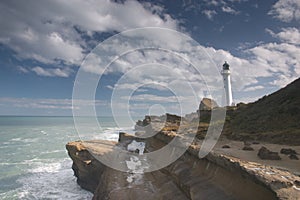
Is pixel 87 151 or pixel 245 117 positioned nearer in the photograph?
pixel 87 151

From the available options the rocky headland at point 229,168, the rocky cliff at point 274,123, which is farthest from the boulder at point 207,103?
the rocky cliff at point 274,123

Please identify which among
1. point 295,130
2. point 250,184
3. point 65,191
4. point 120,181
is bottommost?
point 65,191

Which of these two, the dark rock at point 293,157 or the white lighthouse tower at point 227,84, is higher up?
the white lighthouse tower at point 227,84

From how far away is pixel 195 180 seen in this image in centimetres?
1048

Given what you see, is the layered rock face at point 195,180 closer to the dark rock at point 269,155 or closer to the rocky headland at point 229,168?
the rocky headland at point 229,168

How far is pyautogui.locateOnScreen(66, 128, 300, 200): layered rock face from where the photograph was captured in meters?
6.31

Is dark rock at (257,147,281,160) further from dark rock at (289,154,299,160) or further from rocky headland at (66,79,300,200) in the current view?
dark rock at (289,154,299,160)

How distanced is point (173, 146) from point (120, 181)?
4.39 metres

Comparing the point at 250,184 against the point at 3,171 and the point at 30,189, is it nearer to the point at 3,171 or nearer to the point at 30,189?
the point at 30,189

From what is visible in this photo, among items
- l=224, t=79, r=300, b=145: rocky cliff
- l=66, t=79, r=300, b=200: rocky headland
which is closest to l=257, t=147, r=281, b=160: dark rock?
l=66, t=79, r=300, b=200: rocky headland

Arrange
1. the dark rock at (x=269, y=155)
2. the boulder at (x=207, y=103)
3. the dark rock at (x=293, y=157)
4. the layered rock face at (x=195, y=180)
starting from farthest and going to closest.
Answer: the boulder at (x=207, y=103) → the dark rock at (x=269, y=155) → the dark rock at (x=293, y=157) → the layered rock face at (x=195, y=180)

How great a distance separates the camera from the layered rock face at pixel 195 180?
249 inches

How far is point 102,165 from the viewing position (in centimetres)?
1984

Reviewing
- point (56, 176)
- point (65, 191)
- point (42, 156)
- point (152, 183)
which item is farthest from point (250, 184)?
point (42, 156)
